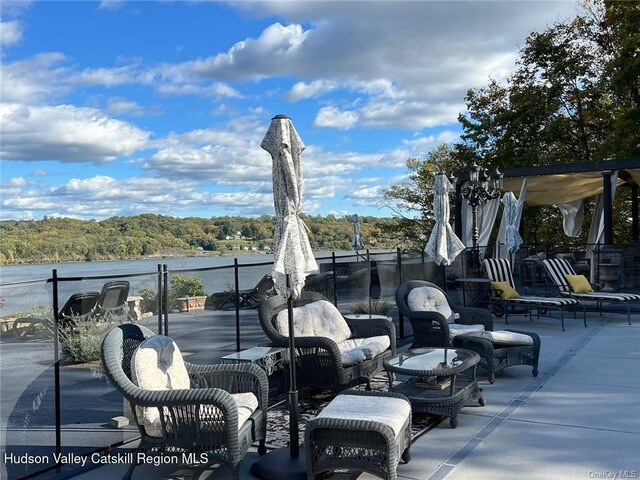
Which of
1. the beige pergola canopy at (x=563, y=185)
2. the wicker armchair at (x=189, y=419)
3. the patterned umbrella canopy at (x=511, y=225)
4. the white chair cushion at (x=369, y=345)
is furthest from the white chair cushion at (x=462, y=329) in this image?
the beige pergola canopy at (x=563, y=185)

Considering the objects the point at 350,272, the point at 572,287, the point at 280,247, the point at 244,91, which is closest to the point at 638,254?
the point at 572,287

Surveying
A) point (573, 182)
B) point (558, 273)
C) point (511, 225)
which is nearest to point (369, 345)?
point (558, 273)

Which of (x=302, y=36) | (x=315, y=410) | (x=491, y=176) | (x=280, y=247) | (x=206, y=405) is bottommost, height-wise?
(x=315, y=410)

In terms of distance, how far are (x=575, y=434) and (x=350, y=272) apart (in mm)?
4525

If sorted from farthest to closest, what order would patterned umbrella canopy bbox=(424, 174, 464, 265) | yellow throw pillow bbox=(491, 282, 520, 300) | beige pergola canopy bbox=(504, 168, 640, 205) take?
1. beige pergola canopy bbox=(504, 168, 640, 205)
2. yellow throw pillow bbox=(491, 282, 520, 300)
3. patterned umbrella canopy bbox=(424, 174, 464, 265)

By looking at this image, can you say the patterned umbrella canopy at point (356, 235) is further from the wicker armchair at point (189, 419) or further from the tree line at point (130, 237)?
the wicker armchair at point (189, 419)

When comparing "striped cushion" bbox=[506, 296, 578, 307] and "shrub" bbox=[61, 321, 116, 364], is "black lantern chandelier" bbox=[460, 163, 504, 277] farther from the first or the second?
"shrub" bbox=[61, 321, 116, 364]

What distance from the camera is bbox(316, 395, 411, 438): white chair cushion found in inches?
129

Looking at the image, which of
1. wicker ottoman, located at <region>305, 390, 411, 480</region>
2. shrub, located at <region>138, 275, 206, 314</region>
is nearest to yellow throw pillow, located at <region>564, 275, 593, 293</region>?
shrub, located at <region>138, 275, 206, 314</region>

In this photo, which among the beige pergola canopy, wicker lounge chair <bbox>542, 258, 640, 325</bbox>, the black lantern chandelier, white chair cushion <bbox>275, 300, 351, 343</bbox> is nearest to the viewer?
white chair cushion <bbox>275, 300, 351, 343</bbox>

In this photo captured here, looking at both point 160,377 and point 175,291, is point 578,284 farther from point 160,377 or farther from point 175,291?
point 160,377

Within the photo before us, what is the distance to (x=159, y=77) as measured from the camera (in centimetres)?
1295

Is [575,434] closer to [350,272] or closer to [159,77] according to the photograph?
[350,272]

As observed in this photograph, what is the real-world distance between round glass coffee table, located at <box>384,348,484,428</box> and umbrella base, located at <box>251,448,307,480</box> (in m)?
1.17
